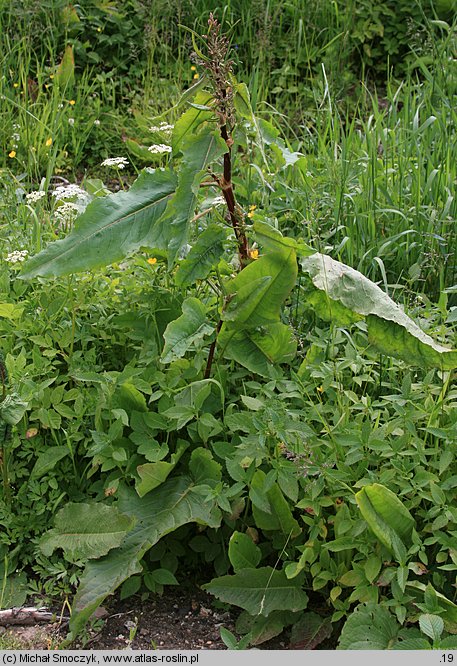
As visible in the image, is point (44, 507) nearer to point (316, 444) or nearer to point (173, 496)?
point (173, 496)

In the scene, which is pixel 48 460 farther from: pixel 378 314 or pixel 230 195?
pixel 378 314

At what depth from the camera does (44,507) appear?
2.84 meters

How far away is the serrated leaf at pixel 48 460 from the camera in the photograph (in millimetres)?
2865

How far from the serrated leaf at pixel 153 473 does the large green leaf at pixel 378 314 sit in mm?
680

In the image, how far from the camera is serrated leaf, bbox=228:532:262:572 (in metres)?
2.59

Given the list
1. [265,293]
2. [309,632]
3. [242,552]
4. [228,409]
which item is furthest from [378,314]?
[309,632]

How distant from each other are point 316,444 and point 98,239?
0.90m

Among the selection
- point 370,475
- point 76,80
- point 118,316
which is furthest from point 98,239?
point 76,80

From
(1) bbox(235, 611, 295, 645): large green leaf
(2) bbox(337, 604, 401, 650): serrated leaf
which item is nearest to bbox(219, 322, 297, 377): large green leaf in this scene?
Result: (1) bbox(235, 611, 295, 645): large green leaf

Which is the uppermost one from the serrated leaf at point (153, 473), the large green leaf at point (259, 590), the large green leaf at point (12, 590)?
the serrated leaf at point (153, 473)

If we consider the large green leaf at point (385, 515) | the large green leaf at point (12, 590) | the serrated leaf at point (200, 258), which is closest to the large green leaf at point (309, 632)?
the large green leaf at point (385, 515)

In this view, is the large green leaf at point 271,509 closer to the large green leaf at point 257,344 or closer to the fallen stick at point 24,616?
the large green leaf at point 257,344

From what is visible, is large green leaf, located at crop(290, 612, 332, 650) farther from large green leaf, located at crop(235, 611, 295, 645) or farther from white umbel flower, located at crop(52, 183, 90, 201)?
white umbel flower, located at crop(52, 183, 90, 201)

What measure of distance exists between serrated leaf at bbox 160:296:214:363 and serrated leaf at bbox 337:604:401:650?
0.84m
